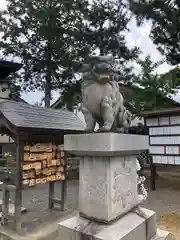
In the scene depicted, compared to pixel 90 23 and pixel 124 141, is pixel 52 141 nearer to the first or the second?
pixel 124 141

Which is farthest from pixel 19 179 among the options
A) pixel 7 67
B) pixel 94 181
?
pixel 7 67

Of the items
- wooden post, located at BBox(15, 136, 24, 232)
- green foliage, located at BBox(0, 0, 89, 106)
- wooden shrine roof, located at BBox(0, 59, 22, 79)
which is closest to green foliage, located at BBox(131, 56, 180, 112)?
green foliage, located at BBox(0, 0, 89, 106)

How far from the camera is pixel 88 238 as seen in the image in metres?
2.05

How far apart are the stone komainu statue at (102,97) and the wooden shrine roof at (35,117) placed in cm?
145

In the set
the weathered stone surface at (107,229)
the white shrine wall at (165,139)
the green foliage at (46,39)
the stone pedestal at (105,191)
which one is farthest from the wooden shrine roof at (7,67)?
the weathered stone surface at (107,229)

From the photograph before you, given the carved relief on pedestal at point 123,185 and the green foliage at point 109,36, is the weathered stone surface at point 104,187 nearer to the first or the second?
the carved relief on pedestal at point 123,185

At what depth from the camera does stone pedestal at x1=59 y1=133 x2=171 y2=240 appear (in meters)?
2.07

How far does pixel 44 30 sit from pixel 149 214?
802 centimetres

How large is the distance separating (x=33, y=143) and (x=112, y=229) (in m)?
2.30

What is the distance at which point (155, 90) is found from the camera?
9.36 meters

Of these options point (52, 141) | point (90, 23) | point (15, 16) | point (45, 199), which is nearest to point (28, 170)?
point (52, 141)

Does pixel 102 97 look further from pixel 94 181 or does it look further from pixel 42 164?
pixel 42 164

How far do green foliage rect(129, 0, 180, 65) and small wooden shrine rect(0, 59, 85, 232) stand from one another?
461 cm

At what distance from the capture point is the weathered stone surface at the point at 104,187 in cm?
213
